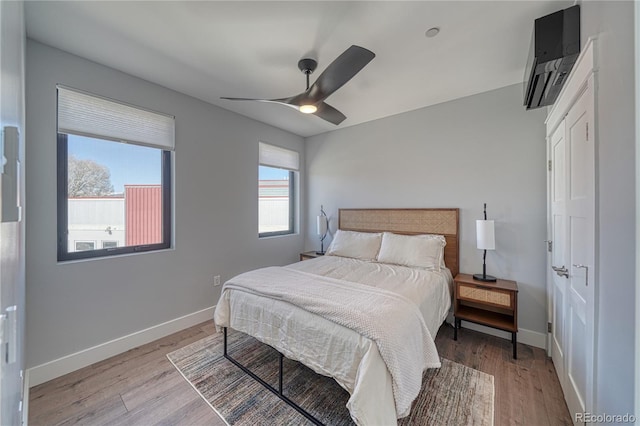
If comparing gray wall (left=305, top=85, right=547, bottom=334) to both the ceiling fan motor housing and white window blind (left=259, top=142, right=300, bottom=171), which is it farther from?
the ceiling fan motor housing

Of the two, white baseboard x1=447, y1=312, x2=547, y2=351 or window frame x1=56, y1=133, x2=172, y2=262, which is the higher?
window frame x1=56, y1=133, x2=172, y2=262

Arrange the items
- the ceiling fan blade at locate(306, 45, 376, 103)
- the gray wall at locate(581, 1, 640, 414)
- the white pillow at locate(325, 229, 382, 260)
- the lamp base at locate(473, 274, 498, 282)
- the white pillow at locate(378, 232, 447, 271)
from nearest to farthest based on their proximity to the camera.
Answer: the gray wall at locate(581, 1, 640, 414), the ceiling fan blade at locate(306, 45, 376, 103), the lamp base at locate(473, 274, 498, 282), the white pillow at locate(378, 232, 447, 271), the white pillow at locate(325, 229, 382, 260)

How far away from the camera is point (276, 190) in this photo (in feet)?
13.7

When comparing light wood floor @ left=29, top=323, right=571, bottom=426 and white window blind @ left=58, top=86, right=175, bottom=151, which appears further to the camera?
white window blind @ left=58, top=86, right=175, bottom=151

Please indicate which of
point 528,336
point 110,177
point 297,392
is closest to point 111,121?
point 110,177

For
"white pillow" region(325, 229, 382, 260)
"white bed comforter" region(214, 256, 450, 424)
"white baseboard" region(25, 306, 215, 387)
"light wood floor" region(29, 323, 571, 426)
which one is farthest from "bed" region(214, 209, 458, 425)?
"white baseboard" region(25, 306, 215, 387)

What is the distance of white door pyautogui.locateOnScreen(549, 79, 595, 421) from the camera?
52.4 inches

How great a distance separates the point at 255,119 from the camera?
11.8 feet

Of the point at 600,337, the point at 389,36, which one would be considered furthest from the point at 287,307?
the point at 389,36

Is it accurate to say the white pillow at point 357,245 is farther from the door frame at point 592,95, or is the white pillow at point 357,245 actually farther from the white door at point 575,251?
the door frame at point 592,95

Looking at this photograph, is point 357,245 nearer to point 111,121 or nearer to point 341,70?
point 341,70

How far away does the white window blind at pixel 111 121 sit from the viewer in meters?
2.06

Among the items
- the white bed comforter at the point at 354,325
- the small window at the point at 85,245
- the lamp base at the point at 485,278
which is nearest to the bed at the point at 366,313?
the white bed comforter at the point at 354,325

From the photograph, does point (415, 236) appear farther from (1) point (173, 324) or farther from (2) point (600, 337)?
(1) point (173, 324)
